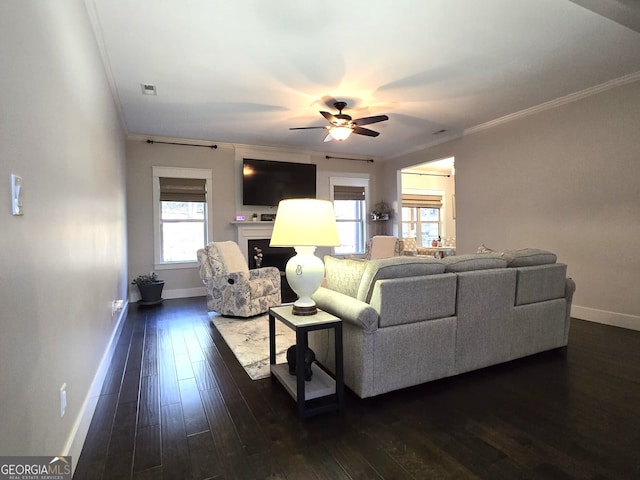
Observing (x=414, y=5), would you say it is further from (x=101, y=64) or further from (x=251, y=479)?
(x=251, y=479)

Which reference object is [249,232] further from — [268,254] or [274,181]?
[274,181]

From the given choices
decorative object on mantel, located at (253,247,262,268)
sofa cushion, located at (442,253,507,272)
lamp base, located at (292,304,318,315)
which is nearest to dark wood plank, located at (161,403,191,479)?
lamp base, located at (292,304,318,315)

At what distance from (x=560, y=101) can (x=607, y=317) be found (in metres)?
2.68

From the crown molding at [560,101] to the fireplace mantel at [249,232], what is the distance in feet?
12.6

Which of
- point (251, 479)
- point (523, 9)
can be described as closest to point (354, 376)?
point (251, 479)

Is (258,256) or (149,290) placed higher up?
(258,256)

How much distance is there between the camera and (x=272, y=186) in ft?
20.8

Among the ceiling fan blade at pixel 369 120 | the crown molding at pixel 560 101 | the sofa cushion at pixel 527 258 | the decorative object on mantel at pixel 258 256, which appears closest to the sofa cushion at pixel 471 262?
the sofa cushion at pixel 527 258

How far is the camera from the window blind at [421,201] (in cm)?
898

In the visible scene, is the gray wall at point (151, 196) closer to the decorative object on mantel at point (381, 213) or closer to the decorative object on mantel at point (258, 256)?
the decorative object on mantel at point (258, 256)

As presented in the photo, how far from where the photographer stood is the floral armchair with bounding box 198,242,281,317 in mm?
4223

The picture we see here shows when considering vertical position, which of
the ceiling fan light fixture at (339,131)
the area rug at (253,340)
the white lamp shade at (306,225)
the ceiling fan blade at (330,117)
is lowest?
the area rug at (253,340)

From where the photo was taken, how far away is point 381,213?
738 cm

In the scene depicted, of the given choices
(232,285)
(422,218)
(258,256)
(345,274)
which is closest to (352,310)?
(345,274)
